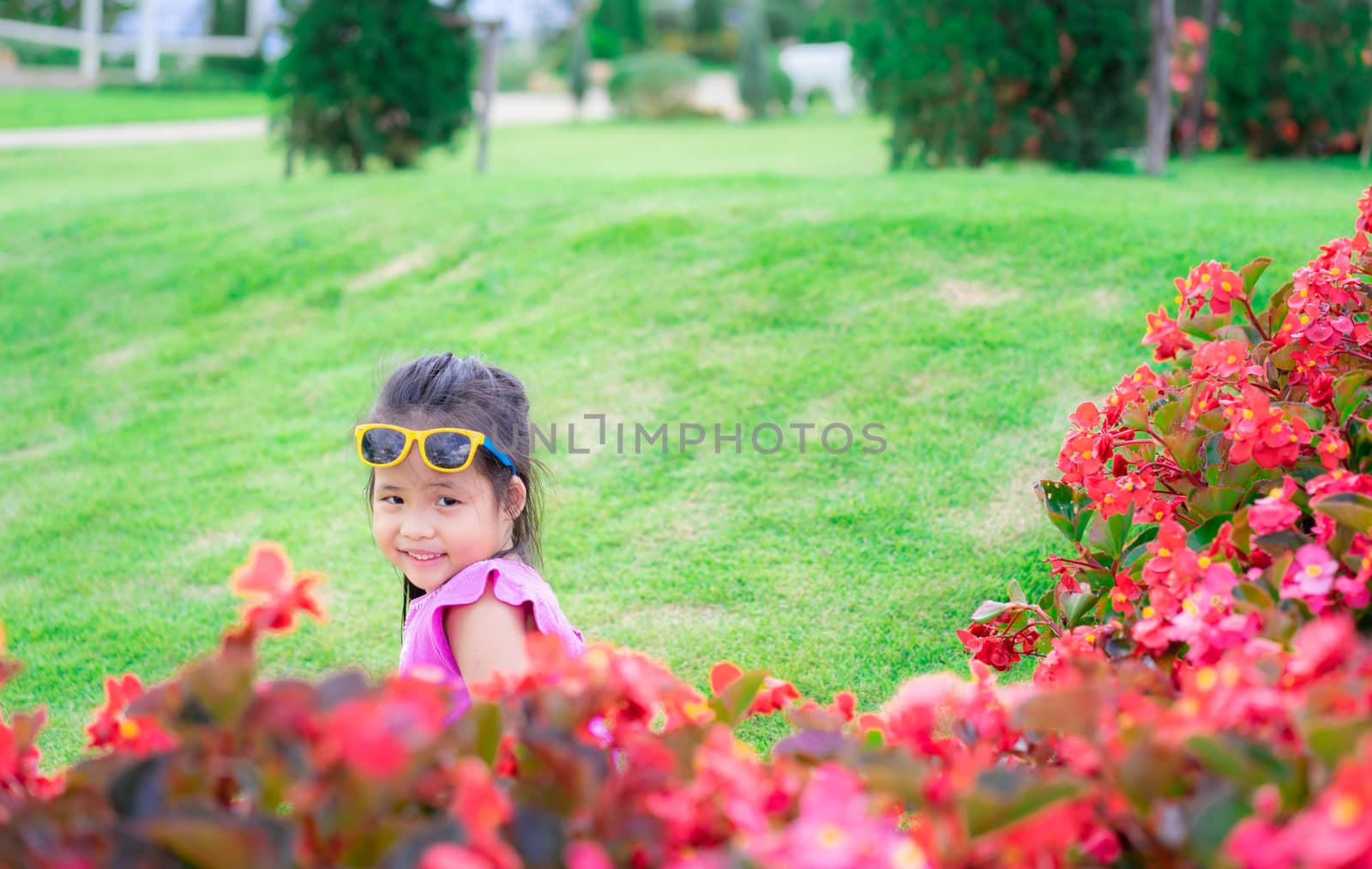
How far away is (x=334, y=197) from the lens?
7.86m

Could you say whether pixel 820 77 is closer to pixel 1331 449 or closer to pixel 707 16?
pixel 707 16

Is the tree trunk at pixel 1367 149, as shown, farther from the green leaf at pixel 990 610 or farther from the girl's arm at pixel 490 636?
the girl's arm at pixel 490 636

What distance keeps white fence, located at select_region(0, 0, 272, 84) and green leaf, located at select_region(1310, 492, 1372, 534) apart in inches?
897

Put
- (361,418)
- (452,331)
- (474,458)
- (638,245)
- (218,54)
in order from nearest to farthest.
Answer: (474,458)
(361,418)
(452,331)
(638,245)
(218,54)

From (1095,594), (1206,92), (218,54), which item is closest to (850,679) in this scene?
(1095,594)

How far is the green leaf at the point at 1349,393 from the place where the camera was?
6.14 feet

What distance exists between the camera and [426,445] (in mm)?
2266

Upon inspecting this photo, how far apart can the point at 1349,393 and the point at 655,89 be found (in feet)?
62.9

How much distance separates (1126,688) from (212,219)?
7.32 m

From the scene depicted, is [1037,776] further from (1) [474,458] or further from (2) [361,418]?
(2) [361,418]

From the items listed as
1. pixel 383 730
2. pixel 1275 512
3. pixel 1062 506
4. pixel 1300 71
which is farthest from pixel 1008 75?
pixel 383 730

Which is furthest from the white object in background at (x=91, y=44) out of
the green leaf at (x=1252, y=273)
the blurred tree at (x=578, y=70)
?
the green leaf at (x=1252, y=273)

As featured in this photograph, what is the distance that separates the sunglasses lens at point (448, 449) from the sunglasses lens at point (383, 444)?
55 mm

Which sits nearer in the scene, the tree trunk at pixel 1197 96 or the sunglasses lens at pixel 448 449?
the sunglasses lens at pixel 448 449
